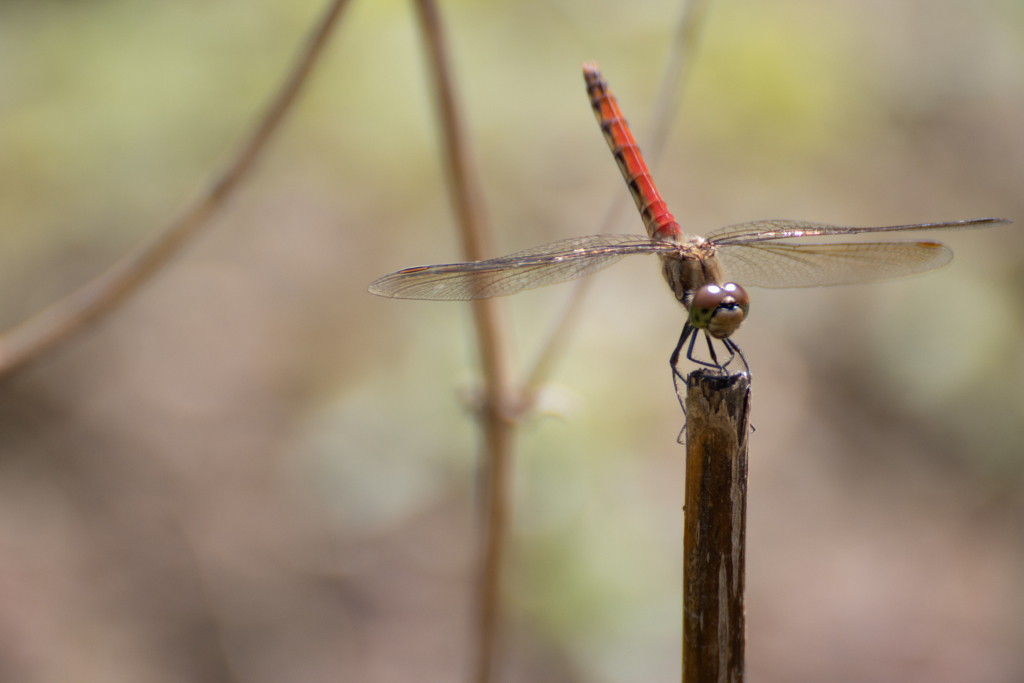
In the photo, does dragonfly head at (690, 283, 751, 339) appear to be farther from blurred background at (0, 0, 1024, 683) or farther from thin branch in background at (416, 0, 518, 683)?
blurred background at (0, 0, 1024, 683)

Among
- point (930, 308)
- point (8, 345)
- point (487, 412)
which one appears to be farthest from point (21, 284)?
point (930, 308)

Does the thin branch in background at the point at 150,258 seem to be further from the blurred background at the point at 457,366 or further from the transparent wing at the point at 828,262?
the blurred background at the point at 457,366

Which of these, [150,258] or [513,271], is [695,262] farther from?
[150,258]

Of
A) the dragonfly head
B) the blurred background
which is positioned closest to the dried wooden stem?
the dragonfly head

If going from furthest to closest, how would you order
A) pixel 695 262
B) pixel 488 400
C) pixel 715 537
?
pixel 488 400
pixel 695 262
pixel 715 537

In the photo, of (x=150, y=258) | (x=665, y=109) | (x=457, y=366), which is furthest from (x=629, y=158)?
(x=150, y=258)

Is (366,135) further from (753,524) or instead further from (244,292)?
(753,524)
